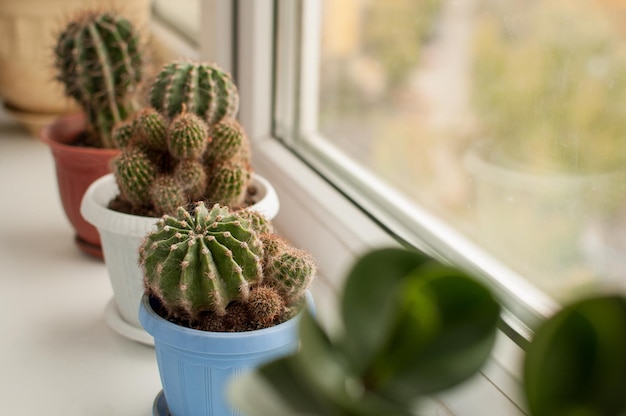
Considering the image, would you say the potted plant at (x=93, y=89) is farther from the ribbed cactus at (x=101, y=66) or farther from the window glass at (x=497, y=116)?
the window glass at (x=497, y=116)

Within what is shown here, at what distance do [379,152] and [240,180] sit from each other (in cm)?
40

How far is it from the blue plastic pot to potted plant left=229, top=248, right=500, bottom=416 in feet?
1.12

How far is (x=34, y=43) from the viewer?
1.39m

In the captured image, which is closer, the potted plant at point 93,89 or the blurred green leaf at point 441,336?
the blurred green leaf at point 441,336

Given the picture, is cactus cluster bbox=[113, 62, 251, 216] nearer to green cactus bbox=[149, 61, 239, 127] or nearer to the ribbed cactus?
green cactus bbox=[149, 61, 239, 127]

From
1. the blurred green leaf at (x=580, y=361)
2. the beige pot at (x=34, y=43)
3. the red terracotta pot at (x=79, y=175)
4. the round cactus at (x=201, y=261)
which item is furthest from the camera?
the beige pot at (x=34, y=43)

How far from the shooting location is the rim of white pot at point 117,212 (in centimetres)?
79

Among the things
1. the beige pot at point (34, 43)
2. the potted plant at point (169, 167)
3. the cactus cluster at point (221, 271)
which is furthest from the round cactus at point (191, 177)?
the beige pot at point (34, 43)

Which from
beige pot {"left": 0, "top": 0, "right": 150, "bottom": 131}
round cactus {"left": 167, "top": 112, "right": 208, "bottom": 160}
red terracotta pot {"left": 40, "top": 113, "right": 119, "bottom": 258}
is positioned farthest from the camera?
beige pot {"left": 0, "top": 0, "right": 150, "bottom": 131}

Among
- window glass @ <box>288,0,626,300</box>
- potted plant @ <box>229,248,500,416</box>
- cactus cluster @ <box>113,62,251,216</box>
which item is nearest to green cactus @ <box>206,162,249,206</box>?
cactus cluster @ <box>113,62,251,216</box>

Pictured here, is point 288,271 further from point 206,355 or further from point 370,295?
point 370,295

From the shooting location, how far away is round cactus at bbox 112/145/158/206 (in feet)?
2.60

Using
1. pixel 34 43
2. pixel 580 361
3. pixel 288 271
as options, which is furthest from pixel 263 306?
→ pixel 34 43

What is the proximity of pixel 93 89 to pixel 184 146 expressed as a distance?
1.16ft
